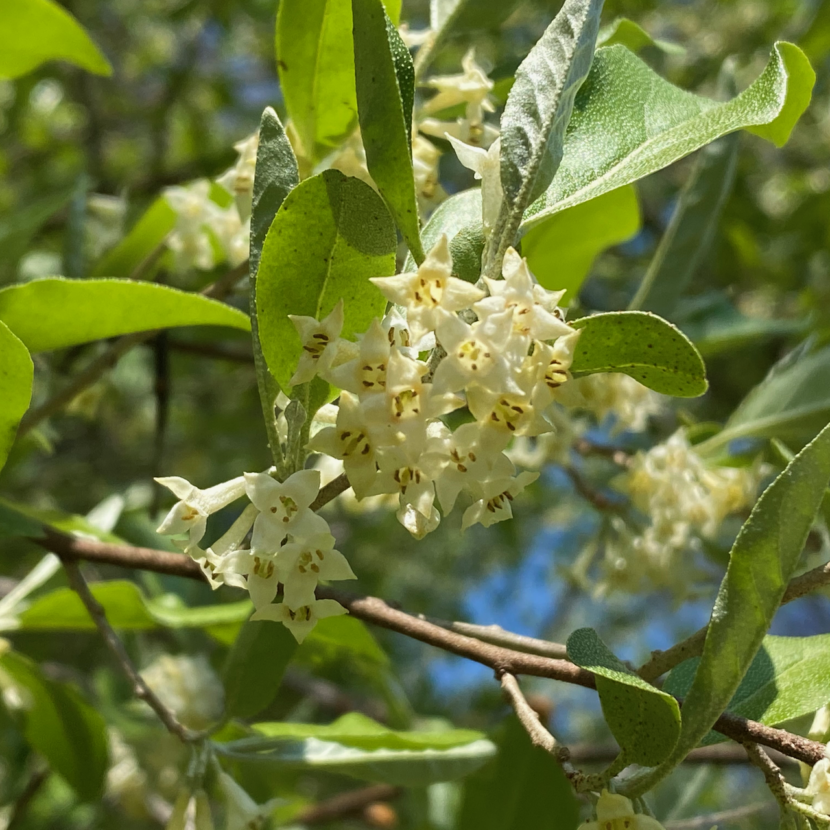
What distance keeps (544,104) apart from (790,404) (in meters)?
0.99

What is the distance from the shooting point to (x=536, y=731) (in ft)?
2.82

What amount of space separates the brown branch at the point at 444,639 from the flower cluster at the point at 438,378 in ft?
0.71

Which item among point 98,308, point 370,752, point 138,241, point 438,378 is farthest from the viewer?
point 138,241

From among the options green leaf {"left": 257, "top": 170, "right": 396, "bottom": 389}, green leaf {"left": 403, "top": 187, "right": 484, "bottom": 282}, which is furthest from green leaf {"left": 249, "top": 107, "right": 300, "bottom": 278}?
green leaf {"left": 403, "top": 187, "right": 484, "bottom": 282}

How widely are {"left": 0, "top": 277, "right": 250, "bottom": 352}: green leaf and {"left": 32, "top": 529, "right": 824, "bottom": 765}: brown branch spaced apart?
31cm

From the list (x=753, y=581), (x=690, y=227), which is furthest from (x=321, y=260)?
(x=690, y=227)

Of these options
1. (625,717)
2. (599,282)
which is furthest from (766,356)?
(625,717)

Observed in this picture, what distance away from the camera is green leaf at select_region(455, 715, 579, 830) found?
5.61 feet

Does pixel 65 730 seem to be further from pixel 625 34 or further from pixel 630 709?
pixel 625 34

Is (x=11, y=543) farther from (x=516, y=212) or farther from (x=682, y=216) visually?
(x=516, y=212)

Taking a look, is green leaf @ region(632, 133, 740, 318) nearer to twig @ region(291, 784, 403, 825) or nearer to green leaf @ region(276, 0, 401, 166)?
green leaf @ region(276, 0, 401, 166)

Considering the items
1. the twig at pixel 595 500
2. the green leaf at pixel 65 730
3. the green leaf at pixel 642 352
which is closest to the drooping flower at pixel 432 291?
the green leaf at pixel 642 352

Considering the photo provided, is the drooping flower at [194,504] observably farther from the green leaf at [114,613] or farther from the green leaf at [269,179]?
the green leaf at [114,613]

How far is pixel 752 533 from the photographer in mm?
774
